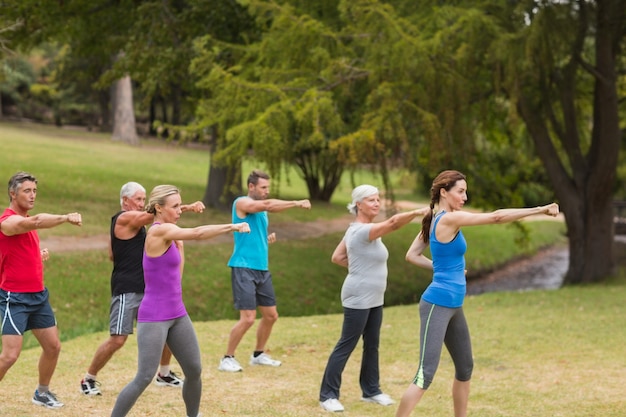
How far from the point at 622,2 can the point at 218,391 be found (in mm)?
13160

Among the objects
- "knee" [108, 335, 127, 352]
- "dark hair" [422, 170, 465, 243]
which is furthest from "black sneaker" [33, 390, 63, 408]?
"dark hair" [422, 170, 465, 243]

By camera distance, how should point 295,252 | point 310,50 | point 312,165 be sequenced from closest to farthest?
point 310,50 → point 295,252 → point 312,165

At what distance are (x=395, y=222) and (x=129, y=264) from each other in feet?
8.24

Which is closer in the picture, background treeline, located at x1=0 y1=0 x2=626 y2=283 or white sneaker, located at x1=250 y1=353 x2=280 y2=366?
white sneaker, located at x1=250 y1=353 x2=280 y2=366

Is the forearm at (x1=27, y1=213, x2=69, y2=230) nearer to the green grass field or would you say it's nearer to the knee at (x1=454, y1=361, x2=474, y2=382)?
the green grass field

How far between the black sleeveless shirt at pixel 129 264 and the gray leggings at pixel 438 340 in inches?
104

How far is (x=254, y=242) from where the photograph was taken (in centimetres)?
914

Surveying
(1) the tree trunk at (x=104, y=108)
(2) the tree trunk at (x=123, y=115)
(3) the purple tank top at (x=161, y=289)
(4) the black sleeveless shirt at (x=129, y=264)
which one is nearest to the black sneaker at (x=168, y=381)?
(4) the black sleeveless shirt at (x=129, y=264)

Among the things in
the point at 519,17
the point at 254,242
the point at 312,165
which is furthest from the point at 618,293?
the point at 312,165

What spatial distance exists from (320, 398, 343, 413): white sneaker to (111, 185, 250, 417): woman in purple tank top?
1775 mm

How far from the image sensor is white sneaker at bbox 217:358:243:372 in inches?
361

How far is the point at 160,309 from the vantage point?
20.0ft

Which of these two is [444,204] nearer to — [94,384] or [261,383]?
[261,383]

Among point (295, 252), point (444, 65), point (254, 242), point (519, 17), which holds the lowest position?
point (295, 252)
